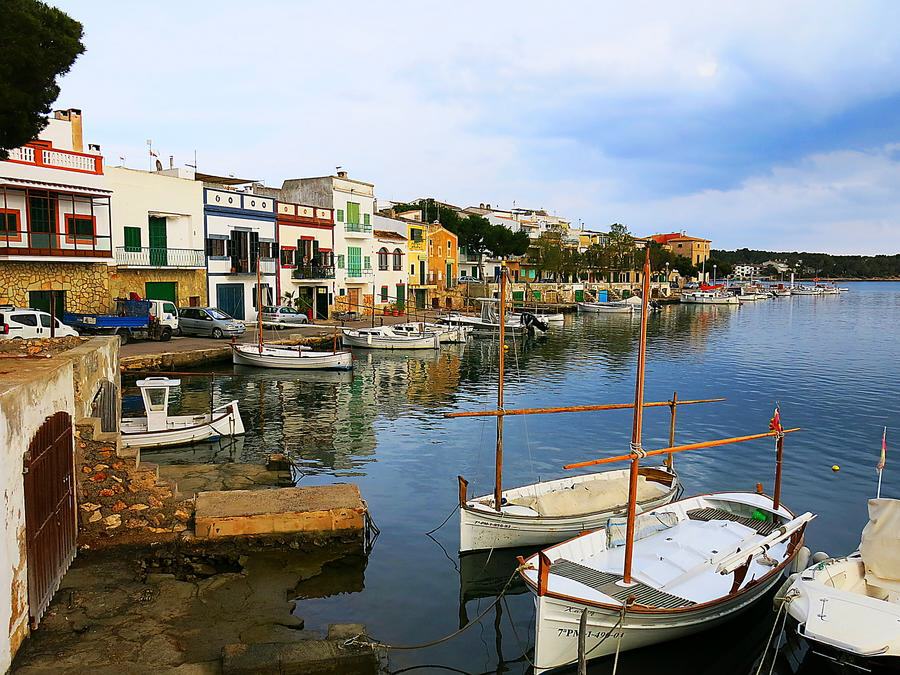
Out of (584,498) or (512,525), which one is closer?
(512,525)

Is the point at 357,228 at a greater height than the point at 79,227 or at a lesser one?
greater

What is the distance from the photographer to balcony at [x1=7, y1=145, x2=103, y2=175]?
32531 mm

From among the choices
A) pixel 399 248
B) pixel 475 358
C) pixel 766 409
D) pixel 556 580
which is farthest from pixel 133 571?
pixel 399 248

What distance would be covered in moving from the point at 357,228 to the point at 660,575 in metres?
50.7

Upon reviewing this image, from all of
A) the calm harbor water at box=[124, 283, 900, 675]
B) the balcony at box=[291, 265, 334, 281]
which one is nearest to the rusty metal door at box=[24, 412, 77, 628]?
the calm harbor water at box=[124, 283, 900, 675]

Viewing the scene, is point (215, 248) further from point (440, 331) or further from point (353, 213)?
point (440, 331)

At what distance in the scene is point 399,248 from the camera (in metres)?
67.1

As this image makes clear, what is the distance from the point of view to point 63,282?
36.1 meters

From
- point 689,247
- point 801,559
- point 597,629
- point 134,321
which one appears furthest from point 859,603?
point 689,247

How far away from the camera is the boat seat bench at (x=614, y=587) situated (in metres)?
11.2

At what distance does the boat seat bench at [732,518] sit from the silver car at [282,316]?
36510mm

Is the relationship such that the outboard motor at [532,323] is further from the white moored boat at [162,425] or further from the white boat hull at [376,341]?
the white moored boat at [162,425]

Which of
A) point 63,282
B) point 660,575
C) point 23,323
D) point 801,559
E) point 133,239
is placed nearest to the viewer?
point 660,575

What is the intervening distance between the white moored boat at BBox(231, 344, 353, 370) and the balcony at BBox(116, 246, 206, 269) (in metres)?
8.74
